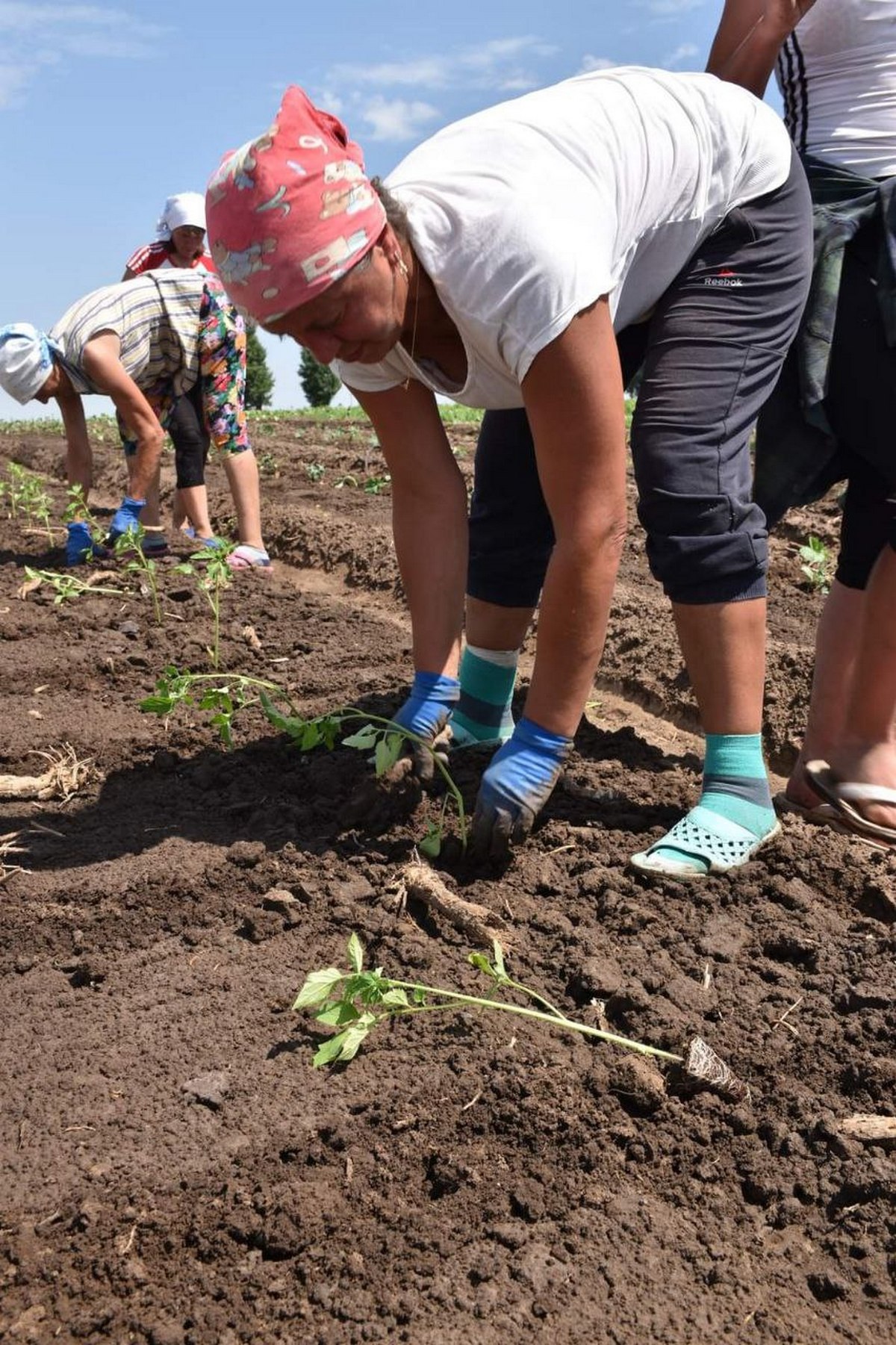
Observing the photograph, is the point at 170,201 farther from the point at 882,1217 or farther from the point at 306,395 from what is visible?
the point at 306,395

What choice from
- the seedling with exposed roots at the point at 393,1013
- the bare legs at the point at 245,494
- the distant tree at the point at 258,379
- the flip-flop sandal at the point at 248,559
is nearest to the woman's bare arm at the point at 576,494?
the seedling with exposed roots at the point at 393,1013

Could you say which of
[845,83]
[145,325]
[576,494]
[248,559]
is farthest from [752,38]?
[145,325]

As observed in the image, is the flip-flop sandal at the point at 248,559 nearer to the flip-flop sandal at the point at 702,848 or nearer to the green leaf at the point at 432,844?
the green leaf at the point at 432,844

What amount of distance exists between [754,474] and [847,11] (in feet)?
3.04

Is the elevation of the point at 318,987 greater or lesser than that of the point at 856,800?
greater

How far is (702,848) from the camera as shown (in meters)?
2.31

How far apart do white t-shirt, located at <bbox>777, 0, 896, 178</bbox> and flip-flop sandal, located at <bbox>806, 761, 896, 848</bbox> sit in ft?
4.26

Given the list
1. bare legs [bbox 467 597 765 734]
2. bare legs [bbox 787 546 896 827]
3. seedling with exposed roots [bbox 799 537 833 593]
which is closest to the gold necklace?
bare legs [bbox 467 597 765 734]

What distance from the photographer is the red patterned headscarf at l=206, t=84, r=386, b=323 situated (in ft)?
6.26

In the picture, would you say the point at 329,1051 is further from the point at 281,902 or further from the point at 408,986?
the point at 281,902

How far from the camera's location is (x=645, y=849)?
7.91 feet

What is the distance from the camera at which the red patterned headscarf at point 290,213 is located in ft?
6.26

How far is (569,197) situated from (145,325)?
4.03 m

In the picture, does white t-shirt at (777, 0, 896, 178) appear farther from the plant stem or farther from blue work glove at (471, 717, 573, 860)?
the plant stem
